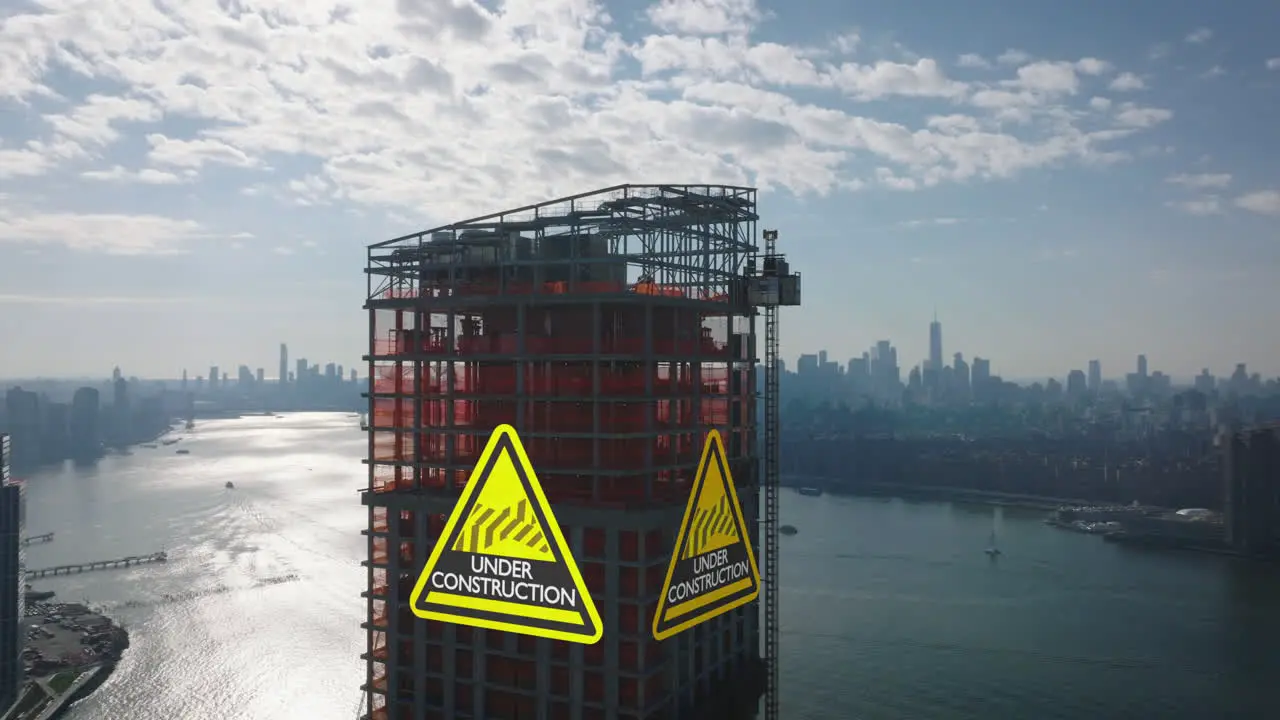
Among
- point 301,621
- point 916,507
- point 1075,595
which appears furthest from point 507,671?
point 916,507

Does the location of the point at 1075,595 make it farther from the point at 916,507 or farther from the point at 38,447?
the point at 38,447

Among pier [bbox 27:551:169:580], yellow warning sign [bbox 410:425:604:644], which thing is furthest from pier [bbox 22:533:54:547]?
yellow warning sign [bbox 410:425:604:644]

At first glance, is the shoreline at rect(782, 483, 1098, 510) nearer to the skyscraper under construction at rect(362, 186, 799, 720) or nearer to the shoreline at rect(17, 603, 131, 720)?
the shoreline at rect(17, 603, 131, 720)

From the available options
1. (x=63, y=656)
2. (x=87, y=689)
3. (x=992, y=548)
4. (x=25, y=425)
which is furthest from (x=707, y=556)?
(x=25, y=425)

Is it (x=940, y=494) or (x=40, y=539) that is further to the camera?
(x=940, y=494)

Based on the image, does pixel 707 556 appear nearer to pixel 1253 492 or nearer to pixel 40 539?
pixel 1253 492

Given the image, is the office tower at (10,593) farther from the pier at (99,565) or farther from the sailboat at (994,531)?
the sailboat at (994,531)
